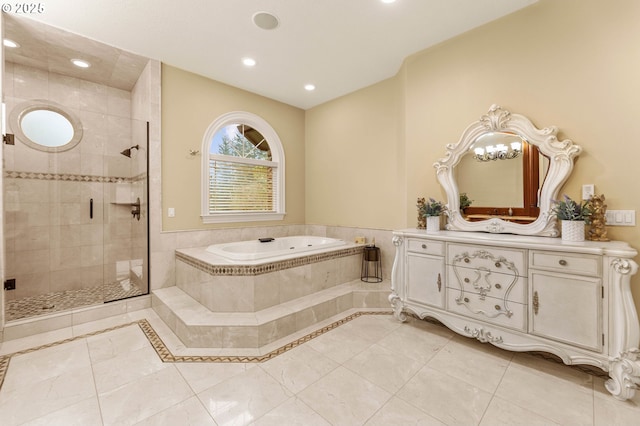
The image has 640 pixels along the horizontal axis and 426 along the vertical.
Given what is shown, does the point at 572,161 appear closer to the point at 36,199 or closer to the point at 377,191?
the point at 377,191

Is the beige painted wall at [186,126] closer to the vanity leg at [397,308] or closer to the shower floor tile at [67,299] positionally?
the shower floor tile at [67,299]

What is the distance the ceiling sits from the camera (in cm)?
224

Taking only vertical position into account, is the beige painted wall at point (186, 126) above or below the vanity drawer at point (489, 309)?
above

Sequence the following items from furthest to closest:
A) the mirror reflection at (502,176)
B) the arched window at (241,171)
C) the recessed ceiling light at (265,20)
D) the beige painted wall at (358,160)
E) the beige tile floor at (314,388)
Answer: the arched window at (241,171) < the beige painted wall at (358,160) < the recessed ceiling light at (265,20) < the mirror reflection at (502,176) < the beige tile floor at (314,388)

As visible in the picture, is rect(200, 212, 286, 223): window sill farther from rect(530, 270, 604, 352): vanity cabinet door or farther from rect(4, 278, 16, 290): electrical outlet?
rect(530, 270, 604, 352): vanity cabinet door

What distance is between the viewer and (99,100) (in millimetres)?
3600

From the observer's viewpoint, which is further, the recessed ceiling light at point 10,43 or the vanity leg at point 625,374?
the recessed ceiling light at point 10,43

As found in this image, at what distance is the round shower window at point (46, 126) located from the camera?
2984 mm

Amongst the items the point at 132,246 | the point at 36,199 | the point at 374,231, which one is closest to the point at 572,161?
the point at 374,231

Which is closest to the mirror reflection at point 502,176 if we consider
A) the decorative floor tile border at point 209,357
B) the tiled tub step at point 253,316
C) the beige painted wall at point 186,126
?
the decorative floor tile border at point 209,357

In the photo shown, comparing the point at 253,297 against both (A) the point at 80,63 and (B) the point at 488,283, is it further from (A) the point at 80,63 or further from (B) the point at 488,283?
(A) the point at 80,63

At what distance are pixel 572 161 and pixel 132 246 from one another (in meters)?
4.58

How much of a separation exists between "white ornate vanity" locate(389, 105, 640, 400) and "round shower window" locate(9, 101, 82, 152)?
416 cm

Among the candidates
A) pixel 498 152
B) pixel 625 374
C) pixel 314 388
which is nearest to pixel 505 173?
pixel 498 152
